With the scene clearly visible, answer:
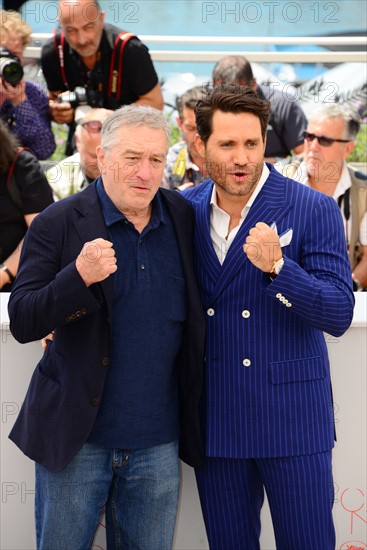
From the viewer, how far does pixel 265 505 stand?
2629 millimetres

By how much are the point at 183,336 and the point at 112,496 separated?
53 cm

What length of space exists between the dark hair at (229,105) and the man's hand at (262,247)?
1.17 ft

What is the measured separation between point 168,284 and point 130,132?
0.43 metres

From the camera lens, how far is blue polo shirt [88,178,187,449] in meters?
2.16

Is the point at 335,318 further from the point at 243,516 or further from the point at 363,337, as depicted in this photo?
the point at 243,516

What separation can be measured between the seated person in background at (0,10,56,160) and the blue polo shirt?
5.87ft

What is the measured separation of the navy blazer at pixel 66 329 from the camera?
206 centimetres

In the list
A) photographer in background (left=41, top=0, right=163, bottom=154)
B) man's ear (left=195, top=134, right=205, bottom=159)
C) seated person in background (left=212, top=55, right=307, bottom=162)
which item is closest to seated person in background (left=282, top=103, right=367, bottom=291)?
seated person in background (left=212, top=55, right=307, bottom=162)

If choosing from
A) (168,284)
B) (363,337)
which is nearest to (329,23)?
(363,337)

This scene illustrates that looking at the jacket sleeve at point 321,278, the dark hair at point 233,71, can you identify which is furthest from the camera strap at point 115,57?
the jacket sleeve at point 321,278

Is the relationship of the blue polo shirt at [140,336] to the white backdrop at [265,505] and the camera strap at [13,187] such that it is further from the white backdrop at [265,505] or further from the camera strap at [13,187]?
the camera strap at [13,187]

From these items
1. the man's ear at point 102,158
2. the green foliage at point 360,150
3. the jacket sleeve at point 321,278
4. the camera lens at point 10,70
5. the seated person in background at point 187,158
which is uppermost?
the man's ear at point 102,158

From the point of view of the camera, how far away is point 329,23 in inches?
211

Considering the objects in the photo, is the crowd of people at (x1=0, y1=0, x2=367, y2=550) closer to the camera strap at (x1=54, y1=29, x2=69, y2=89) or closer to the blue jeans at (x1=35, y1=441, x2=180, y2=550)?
the blue jeans at (x1=35, y1=441, x2=180, y2=550)
